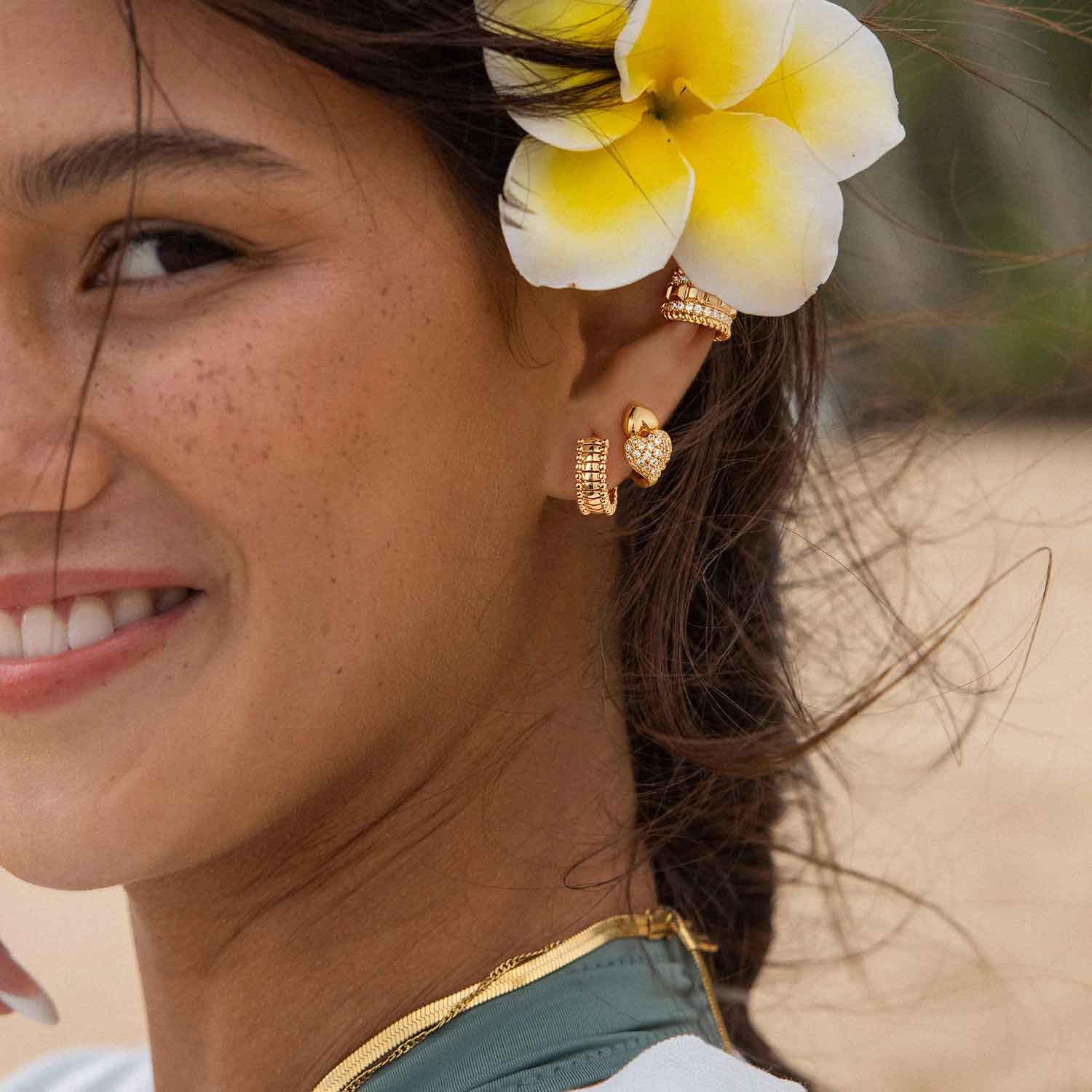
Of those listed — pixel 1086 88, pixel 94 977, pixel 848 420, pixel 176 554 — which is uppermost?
pixel 94 977

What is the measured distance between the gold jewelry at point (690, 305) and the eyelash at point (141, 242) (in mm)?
376

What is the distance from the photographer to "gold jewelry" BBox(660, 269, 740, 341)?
1.43 meters

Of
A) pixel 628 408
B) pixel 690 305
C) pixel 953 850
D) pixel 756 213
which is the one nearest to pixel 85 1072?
pixel 628 408

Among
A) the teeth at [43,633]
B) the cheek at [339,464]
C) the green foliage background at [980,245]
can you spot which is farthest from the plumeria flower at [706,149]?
the teeth at [43,633]

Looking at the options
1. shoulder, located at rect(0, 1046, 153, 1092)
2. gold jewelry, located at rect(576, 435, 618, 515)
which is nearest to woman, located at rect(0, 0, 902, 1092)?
gold jewelry, located at rect(576, 435, 618, 515)

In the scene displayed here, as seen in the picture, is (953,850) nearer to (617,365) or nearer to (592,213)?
(617,365)

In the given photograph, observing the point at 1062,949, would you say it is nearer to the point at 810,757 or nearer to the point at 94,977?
the point at 810,757

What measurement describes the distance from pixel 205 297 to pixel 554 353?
1.00ft

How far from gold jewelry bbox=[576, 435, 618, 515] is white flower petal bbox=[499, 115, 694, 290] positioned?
0.17m

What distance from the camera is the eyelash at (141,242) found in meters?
1.28

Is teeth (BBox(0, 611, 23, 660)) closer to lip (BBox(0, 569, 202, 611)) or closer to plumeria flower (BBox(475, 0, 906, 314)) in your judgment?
lip (BBox(0, 569, 202, 611))

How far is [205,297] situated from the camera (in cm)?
129

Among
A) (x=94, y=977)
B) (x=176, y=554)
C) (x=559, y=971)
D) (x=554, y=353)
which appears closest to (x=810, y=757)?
(x=559, y=971)

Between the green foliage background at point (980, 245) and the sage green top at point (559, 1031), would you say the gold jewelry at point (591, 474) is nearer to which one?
the sage green top at point (559, 1031)
